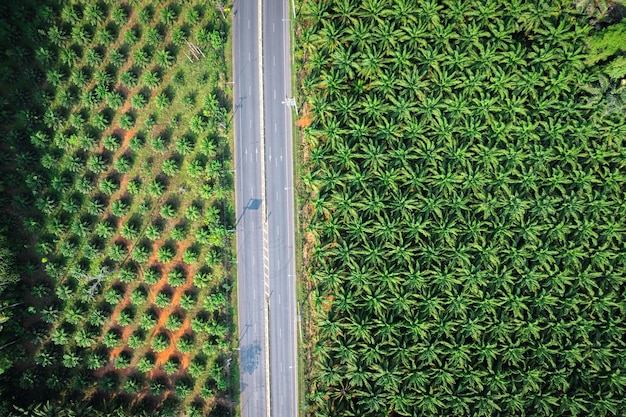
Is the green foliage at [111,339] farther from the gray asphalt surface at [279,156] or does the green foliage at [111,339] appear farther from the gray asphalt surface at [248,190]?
the gray asphalt surface at [279,156]

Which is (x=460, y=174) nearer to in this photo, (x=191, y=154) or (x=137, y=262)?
(x=191, y=154)

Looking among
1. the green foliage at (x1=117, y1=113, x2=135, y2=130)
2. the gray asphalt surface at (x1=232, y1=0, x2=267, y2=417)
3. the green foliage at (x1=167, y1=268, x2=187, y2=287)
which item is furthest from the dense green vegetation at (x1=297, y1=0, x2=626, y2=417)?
the green foliage at (x1=117, y1=113, x2=135, y2=130)

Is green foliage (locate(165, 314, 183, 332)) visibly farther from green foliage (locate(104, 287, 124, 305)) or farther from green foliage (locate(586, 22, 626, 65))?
green foliage (locate(586, 22, 626, 65))

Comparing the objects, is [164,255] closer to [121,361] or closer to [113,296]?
[113,296]

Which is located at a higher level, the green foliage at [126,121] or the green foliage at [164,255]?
the green foliage at [126,121]

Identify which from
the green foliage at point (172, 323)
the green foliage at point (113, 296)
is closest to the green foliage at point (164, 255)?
the green foliage at point (113, 296)

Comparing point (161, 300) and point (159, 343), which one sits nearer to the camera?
point (159, 343)

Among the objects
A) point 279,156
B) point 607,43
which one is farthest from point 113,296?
point 607,43
